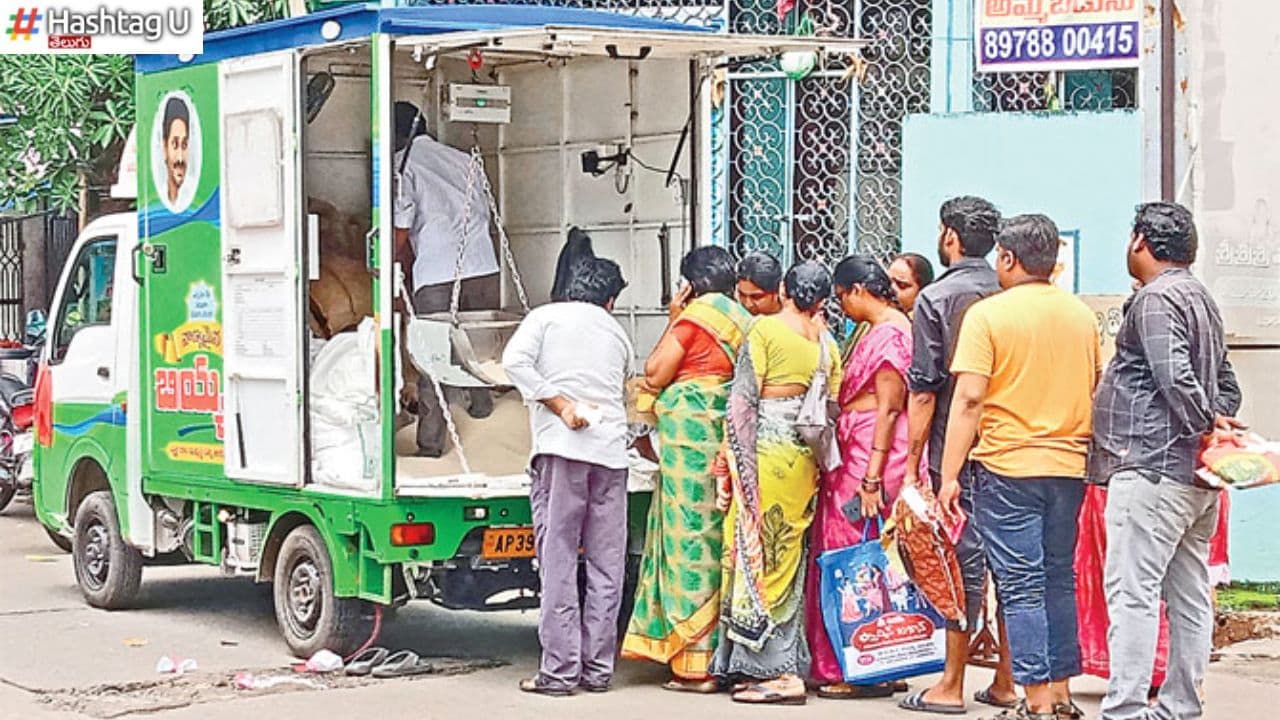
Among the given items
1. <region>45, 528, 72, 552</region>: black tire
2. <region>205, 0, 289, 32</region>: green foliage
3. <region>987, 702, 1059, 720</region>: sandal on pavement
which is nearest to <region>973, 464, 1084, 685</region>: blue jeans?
<region>987, 702, 1059, 720</region>: sandal on pavement

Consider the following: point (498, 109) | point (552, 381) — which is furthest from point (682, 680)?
point (498, 109)

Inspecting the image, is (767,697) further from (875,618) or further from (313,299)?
(313,299)

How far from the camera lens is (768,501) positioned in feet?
24.9

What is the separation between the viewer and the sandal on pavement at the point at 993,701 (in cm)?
751

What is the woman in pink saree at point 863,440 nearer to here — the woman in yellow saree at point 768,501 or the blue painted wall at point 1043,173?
the woman in yellow saree at point 768,501

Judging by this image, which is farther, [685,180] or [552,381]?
[685,180]

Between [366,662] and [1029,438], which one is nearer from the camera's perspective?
[1029,438]

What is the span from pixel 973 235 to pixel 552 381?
5.51 ft

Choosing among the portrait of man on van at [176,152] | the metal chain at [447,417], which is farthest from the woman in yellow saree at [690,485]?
the portrait of man on van at [176,152]

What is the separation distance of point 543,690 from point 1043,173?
162 inches

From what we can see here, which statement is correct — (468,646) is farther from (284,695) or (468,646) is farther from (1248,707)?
(1248,707)

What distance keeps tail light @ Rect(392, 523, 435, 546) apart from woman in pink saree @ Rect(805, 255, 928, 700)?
1.48 metres

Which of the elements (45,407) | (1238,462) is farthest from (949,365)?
(45,407)

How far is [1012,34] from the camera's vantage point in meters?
10.3
